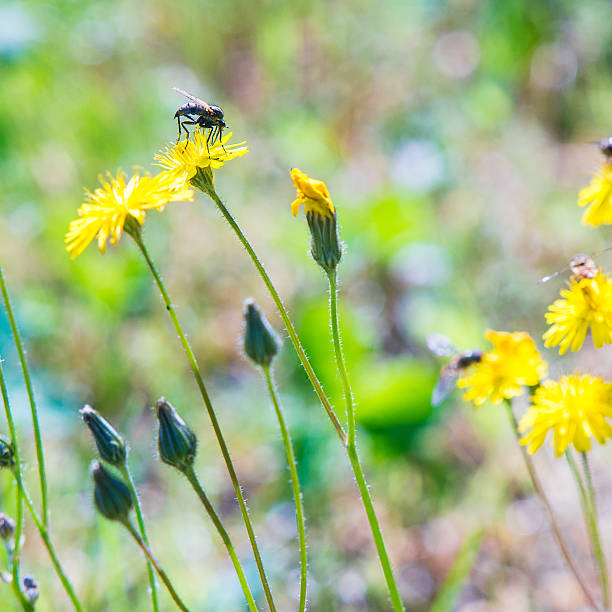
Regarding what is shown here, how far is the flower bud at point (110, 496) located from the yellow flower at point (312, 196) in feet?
1.82

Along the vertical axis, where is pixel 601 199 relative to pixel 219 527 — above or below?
above

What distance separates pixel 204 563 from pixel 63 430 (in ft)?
2.53

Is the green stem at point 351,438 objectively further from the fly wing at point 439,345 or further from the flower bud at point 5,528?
the flower bud at point 5,528

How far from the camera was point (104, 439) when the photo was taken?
138cm

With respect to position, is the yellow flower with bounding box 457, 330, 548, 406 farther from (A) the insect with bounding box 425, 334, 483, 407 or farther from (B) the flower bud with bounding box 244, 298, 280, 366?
(B) the flower bud with bounding box 244, 298, 280, 366

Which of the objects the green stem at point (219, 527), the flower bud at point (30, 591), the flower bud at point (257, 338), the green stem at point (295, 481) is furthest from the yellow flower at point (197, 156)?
the flower bud at point (30, 591)

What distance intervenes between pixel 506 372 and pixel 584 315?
189 millimetres

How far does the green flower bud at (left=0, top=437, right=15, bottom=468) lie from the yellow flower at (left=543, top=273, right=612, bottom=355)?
965mm

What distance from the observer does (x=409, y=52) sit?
4.98m

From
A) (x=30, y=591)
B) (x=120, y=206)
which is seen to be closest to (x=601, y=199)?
(x=120, y=206)

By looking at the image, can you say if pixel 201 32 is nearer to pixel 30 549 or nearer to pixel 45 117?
pixel 45 117

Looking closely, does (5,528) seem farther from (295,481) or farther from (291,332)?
(291,332)

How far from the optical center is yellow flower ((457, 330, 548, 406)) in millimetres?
1521

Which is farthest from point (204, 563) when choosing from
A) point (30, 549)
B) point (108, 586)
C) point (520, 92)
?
point (520, 92)
